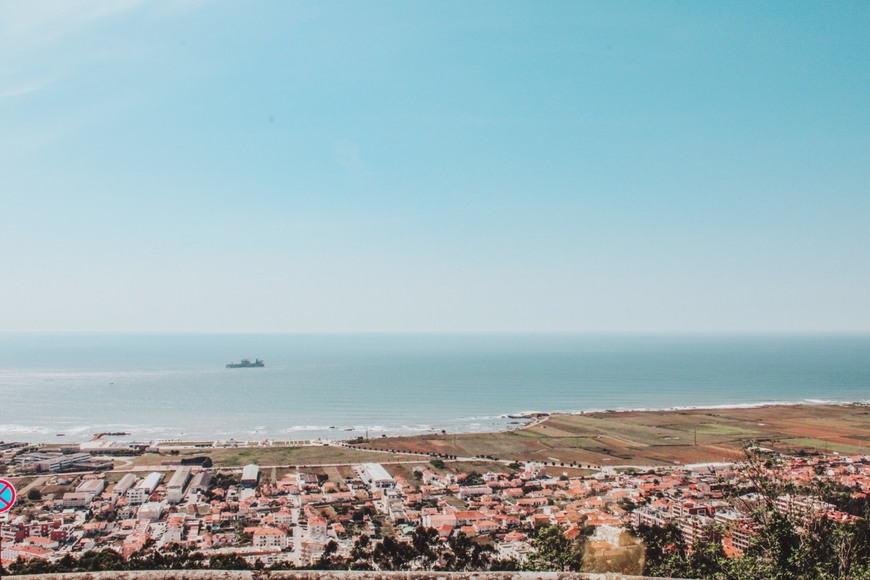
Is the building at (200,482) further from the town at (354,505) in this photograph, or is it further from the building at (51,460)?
the building at (51,460)

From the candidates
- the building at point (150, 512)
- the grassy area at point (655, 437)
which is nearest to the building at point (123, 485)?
the building at point (150, 512)

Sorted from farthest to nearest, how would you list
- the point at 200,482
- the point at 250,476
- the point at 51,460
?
the point at 51,460 < the point at 250,476 < the point at 200,482

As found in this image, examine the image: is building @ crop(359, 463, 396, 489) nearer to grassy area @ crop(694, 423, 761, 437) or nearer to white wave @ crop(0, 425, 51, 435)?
grassy area @ crop(694, 423, 761, 437)

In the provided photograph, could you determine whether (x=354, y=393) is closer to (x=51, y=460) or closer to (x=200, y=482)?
(x=51, y=460)

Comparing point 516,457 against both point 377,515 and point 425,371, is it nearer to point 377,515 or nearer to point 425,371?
point 377,515

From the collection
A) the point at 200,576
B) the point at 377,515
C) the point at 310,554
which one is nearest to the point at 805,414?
the point at 377,515

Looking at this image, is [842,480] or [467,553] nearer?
[467,553]

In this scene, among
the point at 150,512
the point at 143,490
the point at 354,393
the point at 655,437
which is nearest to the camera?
the point at 150,512

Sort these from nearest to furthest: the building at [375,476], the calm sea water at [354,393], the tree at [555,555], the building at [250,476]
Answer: the tree at [555,555] < the building at [250,476] < the building at [375,476] < the calm sea water at [354,393]

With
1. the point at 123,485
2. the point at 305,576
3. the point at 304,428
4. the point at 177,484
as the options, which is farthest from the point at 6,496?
the point at 304,428
